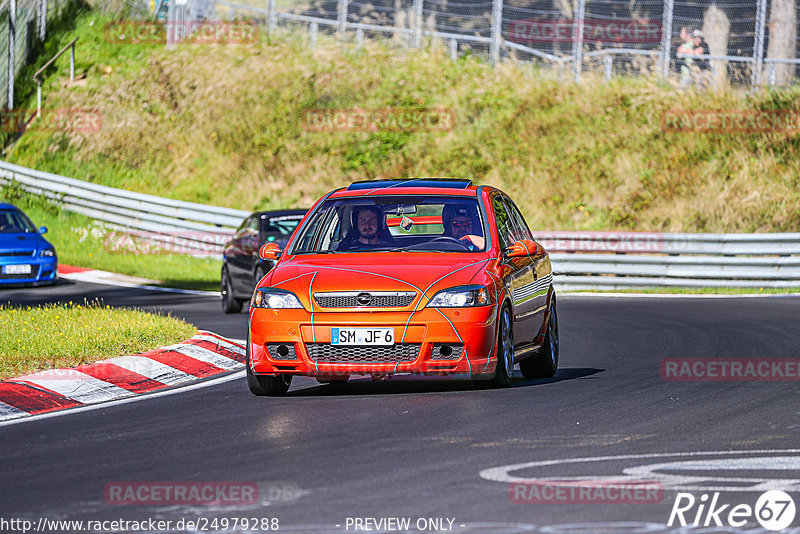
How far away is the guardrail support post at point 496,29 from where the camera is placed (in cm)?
3450

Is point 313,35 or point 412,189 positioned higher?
point 313,35

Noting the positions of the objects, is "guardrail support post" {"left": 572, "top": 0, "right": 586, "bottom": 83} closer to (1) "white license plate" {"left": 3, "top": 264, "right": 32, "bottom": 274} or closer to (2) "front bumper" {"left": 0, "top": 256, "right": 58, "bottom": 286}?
(2) "front bumper" {"left": 0, "top": 256, "right": 58, "bottom": 286}

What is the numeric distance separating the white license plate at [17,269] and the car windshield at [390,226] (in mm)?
14239

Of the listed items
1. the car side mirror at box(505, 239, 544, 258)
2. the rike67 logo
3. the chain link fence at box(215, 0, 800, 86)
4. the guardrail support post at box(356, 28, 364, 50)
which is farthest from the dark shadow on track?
the guardrail support post at box(356, 28, 364, 50)

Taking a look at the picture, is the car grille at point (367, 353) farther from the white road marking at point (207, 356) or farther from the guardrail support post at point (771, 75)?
the guardrail support post at point (771, 75)

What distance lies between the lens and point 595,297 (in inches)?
923

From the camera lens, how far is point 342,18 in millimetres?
Answer: 38906

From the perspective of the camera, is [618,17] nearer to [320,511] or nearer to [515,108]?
[515,108]

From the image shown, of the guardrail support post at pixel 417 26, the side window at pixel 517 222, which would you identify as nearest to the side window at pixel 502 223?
the side window at pixel 517 222

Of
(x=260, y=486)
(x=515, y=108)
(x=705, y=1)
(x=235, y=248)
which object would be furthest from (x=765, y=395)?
(x=515, y=108)

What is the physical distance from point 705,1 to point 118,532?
27.7 meters

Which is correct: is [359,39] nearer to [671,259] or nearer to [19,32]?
[19,32]

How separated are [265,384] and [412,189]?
2141 mm

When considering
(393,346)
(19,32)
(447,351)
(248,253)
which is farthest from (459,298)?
(19,32)
